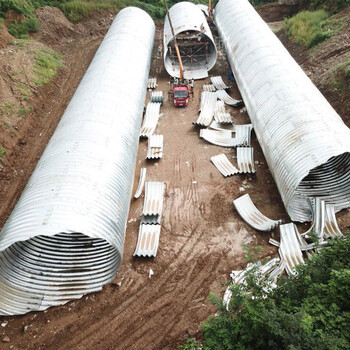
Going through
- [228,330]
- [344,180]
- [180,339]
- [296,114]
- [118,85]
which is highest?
[118,85]

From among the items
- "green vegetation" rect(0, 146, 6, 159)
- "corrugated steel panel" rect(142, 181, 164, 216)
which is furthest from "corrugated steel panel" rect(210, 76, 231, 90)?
"green vegetation" rect(0, 146, 6, 159)

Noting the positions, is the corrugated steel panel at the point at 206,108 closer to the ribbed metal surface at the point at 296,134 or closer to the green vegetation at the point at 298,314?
the ribbed metal surface at the point at 296,134

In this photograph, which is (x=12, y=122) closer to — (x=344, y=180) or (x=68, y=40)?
(x=68, y=40)

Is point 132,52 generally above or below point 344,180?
above

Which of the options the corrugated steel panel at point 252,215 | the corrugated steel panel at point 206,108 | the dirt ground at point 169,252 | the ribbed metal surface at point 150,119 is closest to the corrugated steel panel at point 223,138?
the dirt ground at point 169,252

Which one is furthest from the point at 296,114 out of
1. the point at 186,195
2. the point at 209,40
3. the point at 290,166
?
the point at 209,40

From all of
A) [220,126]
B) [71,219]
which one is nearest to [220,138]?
[220,126]

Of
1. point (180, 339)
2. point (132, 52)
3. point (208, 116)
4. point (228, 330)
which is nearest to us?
point (228, 330)
